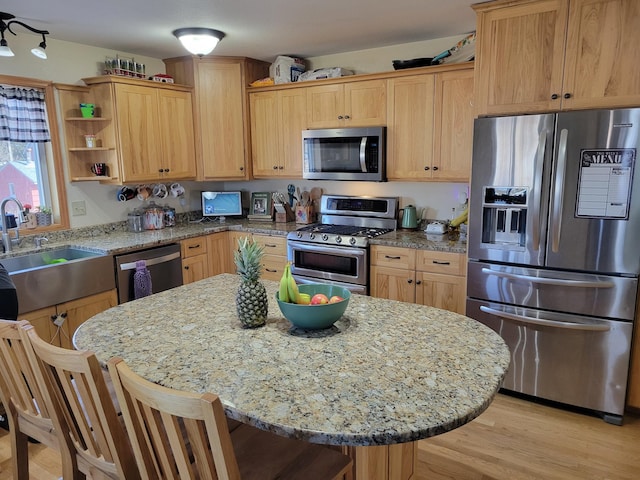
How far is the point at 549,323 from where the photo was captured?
8.80 feet

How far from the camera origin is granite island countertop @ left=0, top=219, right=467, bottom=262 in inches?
128

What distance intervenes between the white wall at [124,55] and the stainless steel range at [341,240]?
13cm

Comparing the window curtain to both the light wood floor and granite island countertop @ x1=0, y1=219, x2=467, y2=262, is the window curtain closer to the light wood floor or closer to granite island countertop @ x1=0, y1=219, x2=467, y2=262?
granite island countertop @ x1=0, y1=219, x2=467, y2=262

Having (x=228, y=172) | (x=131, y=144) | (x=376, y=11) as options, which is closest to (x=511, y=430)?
(x=376, y=11)

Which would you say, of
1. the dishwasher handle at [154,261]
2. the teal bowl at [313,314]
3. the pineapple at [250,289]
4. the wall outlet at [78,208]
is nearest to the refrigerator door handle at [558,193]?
the teal bowl at [313,314]

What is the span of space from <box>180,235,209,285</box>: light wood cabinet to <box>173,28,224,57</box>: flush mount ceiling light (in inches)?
59.2

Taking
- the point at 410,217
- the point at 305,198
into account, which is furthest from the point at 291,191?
the point at 410,217

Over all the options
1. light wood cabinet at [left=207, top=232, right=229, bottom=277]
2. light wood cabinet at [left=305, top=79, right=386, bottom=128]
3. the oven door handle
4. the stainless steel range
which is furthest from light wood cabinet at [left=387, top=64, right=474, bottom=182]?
light wood cabinet at [left=207, top=232, right=229, bottom=277]

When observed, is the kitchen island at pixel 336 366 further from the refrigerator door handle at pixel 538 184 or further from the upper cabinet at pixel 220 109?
the upper cabinet at pixel 220 109

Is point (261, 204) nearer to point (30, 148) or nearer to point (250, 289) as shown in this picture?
point (30, 148)

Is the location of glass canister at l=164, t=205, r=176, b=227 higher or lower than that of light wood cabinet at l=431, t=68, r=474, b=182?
lower

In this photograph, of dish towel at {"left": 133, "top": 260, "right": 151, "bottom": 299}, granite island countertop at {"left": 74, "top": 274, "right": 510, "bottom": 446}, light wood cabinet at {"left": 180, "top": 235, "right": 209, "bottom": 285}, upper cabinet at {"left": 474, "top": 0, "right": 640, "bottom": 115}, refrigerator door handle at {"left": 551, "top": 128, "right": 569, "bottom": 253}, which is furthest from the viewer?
light wood cabinet at {"left": 180, "top": 235, "right": 209, "bottom": 285}

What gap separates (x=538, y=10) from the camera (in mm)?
2561

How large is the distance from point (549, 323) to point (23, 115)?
12.5 ft
